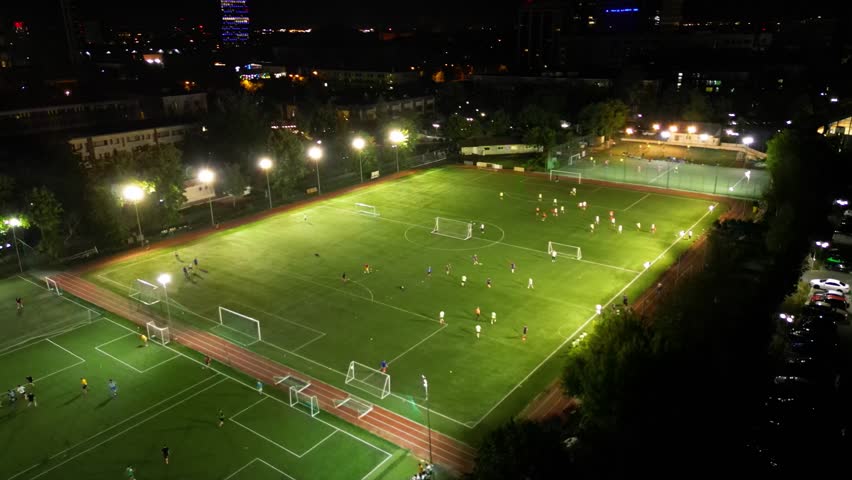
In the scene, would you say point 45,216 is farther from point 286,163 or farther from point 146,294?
point 286,163

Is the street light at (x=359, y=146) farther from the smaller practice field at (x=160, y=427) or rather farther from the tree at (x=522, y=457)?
the tree at (x=522, y=457)

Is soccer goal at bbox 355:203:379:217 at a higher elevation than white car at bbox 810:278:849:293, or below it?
below

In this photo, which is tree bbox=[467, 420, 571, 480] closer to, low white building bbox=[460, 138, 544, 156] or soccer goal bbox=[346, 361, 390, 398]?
soccer goal bbox=[346, 361, 390, 398]

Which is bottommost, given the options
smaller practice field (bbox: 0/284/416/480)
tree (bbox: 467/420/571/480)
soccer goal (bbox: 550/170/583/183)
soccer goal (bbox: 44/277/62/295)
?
smaller practice field (bbox: 0/284/416/480)

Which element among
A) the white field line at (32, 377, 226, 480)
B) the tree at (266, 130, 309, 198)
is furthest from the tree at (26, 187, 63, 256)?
the white field line at (32, 377, 226, 480)

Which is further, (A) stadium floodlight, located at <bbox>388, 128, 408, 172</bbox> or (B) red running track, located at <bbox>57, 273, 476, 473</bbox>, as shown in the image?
(A) stadium floodlight, located at <bbox>388, 128, 408, 172</bbox>

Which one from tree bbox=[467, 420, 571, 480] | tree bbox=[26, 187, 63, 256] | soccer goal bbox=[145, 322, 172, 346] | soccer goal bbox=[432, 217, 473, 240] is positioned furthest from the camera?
soccer goal bbox=[432, 217, 473, 240]
